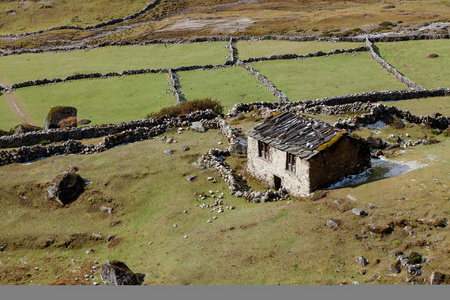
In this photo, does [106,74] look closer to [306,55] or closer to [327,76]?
[306,55]

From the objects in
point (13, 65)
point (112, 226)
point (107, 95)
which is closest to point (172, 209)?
point (112, 226)

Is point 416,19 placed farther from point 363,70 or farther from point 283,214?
point 283,214

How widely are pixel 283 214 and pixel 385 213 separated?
16.4ft

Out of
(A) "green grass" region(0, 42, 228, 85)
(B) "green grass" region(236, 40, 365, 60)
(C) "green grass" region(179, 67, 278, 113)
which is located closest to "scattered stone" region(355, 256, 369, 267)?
(C) "green grass" region(179, 67, 278, 113)

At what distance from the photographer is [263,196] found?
85.6 feet

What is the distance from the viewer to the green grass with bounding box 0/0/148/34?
359ft

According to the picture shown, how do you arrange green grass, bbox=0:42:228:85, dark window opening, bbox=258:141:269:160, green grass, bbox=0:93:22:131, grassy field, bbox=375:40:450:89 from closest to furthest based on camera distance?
dark window opening, bbox=258:141:269:160
green grass, bbox=0:93:22:131
grassy field, bbox=375:40:450:89
green grass, bbox=0:42:228:85

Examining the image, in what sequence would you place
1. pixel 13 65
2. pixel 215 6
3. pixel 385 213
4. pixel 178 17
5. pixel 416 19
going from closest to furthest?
pixel 385 213 → pixel 13 65 → pixel 416 19 → pixel 178 17 → pixel 215 6

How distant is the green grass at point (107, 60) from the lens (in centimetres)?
6550

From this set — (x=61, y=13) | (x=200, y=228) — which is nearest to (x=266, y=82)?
(x=200, y=228)

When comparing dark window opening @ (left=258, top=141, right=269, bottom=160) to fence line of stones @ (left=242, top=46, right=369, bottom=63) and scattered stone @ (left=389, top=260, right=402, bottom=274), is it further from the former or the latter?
fence line of stones @ (left=242, top=46, right=369, bottom=63)

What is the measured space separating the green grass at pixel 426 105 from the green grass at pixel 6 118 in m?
38.7

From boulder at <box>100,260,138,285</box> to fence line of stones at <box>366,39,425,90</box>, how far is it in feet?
128

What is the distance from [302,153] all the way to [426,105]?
79.2 feet
